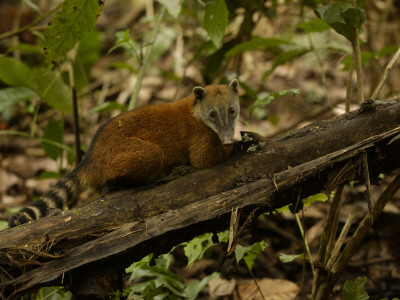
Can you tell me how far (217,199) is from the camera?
329cm

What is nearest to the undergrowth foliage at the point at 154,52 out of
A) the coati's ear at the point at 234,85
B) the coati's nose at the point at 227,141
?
the coati's ear at the point at 234,85

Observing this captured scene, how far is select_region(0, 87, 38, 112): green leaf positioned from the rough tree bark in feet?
9.10

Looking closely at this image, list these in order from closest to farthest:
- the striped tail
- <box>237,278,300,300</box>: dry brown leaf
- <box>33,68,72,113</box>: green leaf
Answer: the striped tail
<box>237,278,300,300</box>: dry brown leaf
<box>33,68,72,113</box>: green leaf

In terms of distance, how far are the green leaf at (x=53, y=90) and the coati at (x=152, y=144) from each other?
1872 mm

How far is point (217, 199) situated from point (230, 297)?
7.09ft

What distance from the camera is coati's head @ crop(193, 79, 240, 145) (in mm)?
4484

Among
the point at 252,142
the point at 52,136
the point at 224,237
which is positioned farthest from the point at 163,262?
the point at 52,136

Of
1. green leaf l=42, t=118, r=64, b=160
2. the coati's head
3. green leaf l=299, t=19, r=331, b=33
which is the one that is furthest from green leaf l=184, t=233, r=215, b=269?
green leaf l=42, t=118, r=64, b=160

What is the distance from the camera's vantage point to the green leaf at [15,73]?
18.6ft

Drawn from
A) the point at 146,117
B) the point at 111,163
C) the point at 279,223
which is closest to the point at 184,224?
the point at 111,163

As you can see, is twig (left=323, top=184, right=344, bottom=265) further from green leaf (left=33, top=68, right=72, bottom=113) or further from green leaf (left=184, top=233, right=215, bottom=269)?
green leaf (left=33, top=68, right=72, bottom=113)

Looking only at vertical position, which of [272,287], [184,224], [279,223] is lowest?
[279,223]

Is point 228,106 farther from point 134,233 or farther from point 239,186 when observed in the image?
point 134,233

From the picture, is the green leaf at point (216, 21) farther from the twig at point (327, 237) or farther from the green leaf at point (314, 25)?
the twig at point (327, 237)
